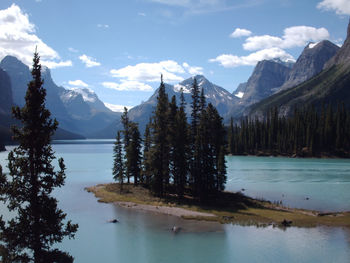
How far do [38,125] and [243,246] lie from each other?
26.8 meters

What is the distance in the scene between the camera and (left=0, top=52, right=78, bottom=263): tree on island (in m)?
20.9

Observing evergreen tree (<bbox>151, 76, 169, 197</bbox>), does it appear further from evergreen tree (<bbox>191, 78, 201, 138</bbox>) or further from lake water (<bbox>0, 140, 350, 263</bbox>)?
lake water (<bbox>0, 140, 350, 263</bbox>)

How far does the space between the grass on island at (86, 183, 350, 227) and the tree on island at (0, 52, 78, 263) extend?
3059cm

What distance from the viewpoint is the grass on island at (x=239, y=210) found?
4656 cm

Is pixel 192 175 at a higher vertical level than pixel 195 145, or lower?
lower

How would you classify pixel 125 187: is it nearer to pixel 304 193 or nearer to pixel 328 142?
pixel 304 193

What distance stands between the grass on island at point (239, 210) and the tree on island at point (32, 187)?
30588 mm

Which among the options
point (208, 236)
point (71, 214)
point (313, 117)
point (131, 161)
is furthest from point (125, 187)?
point (313, 117)

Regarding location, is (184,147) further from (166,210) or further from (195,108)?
(166,210)

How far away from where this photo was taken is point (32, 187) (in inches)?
861

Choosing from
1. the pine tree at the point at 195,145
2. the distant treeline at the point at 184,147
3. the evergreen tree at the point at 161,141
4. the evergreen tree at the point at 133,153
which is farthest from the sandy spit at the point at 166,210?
the evergreen tree at the point at 133,153

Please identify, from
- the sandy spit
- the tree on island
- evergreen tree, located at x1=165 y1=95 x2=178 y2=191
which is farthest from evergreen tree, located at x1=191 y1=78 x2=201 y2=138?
the tree on island

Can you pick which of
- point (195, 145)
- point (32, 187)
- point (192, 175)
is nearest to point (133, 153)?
point (192, 175)

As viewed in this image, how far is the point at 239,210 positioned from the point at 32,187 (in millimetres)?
39595
